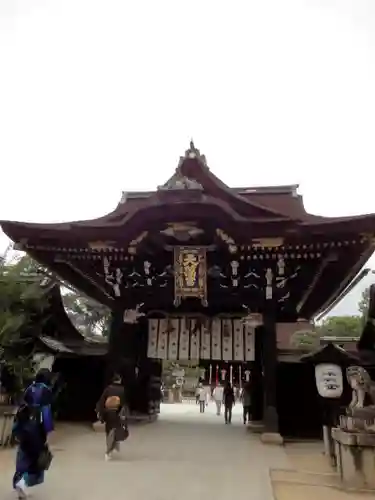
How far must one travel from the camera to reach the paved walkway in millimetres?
5289

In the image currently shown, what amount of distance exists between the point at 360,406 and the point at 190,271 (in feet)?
16.0

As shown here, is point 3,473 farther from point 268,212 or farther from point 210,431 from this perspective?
point 268,212

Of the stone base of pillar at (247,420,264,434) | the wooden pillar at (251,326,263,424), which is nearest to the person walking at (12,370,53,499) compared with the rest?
the stone base of pillar at (247,420,264,434)

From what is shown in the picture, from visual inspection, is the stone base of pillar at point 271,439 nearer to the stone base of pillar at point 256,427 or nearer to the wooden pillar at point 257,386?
the stone base of pillar at point 256,427

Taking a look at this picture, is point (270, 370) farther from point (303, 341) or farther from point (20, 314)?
point (303, 341)

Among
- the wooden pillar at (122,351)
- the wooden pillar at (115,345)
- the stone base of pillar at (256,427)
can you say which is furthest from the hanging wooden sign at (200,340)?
the stone base of pillar at (256,427)

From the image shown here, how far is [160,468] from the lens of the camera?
6.54 meters

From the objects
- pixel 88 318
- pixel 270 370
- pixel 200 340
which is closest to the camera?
pixel 270 370

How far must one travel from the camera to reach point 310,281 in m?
10.6

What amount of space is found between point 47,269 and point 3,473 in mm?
6232

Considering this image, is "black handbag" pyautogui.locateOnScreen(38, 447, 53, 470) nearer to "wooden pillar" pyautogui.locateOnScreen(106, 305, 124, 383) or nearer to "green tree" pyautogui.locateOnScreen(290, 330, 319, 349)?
"wooden pillar" pyautogui.locateOnScreen(106, 305, 124, 383)

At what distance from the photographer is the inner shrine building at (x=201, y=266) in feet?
31.1

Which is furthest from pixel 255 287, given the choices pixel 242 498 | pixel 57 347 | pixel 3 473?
Answer: pixel 3 473

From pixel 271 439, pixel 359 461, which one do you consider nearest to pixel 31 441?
pixel 359 461
